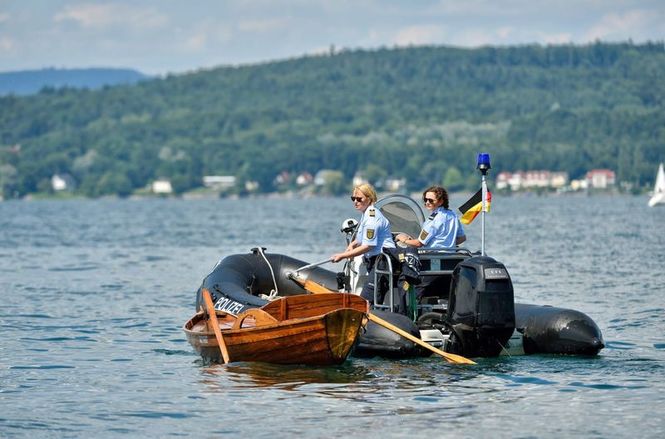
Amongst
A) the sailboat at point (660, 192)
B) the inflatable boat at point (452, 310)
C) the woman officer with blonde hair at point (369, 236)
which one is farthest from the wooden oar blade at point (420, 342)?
the sailboat at point (660, 192)

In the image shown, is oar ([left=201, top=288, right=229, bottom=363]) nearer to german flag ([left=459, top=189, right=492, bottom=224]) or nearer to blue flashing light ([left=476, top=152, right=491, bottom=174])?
german flag ([left=459, top=189, right=492, bottom=224])

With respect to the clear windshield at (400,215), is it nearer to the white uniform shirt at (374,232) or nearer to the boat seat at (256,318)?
the white uniform shirt at (374,232)

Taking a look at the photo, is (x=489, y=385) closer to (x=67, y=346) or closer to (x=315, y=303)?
(x=315, y=303)

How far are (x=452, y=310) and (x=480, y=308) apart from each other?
51 centimetres

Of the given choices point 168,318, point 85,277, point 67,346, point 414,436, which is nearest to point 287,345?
point 414,436

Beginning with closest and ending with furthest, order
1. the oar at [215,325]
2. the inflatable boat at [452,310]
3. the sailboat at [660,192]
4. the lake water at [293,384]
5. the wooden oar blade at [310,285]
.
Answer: the lake water at [293,384]
the inflatable boat at [452,310]
the oar at [215,325]
the wooden oar blade at [310,285]
the sailboat at [660,192]

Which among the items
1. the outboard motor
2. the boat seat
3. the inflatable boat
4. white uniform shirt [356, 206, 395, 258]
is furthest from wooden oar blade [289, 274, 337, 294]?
the outboard motor

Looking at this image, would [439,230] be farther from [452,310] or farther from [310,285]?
[310,285]

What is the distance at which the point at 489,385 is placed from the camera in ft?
55.6

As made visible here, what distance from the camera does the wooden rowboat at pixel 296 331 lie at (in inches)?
691

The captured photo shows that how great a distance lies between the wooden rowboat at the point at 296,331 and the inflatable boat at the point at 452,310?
571 millimetres

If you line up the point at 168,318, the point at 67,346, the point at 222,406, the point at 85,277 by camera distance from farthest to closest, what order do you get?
the point at 85,277 < the point at 168,318 < the point at 67,346 < the point at 222,406

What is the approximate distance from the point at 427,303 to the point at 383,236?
1.25 metres

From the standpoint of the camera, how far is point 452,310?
1827 cm
